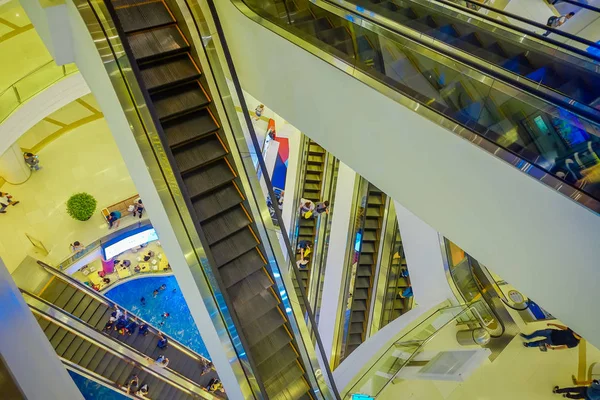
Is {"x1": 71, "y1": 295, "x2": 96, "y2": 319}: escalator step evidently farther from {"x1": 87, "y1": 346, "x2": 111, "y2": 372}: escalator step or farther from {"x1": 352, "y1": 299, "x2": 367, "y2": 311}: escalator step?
{"x1": 352, "y1": 299, "x2": 367, "y2": 311}: escalator step

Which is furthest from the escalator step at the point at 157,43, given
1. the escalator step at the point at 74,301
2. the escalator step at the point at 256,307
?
the escalator step at the point at 74,301

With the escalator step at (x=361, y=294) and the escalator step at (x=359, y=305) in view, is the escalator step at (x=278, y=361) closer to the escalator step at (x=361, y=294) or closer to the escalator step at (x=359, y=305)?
the escalator step at (x=361, y=294)

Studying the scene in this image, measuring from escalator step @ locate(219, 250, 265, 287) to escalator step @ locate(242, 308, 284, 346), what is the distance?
646 millimetres

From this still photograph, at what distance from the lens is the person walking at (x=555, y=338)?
223 inches

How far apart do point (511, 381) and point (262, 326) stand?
12.6 feet

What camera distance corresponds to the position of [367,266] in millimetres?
10094

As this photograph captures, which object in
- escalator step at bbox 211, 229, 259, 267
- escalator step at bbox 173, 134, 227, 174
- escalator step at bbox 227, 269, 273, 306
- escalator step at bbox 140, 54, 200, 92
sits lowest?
escalator step at bbox 227, 269, 273, 306

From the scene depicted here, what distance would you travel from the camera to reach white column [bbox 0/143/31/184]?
9078mm

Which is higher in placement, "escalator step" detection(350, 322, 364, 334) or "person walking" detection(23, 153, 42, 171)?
"escalator step" detection(350, 322, 364, 334)

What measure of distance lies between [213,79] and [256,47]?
77 cm

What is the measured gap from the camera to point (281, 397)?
16.7 ft

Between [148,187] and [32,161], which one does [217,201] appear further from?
[32,161]

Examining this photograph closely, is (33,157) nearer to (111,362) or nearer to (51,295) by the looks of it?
(51,295)

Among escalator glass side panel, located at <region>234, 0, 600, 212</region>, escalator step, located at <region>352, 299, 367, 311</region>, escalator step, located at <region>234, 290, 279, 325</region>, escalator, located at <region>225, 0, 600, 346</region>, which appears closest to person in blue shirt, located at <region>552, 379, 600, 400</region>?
escalator, located at <region>225, 0, 600, 346</region>
